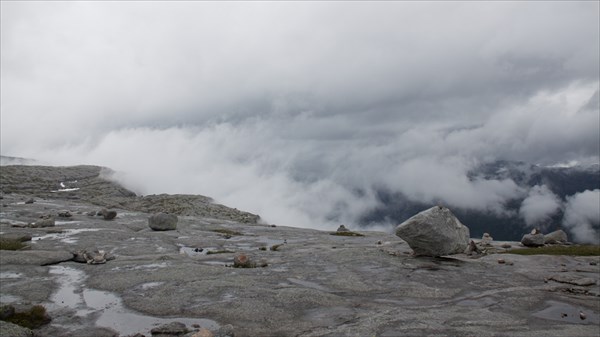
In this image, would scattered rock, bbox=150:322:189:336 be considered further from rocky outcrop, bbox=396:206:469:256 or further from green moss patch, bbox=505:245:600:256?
green moss patch, bbox=505:245:600:256

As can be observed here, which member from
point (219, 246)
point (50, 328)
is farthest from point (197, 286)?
point (219, 246)

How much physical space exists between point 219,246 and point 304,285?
31.2m

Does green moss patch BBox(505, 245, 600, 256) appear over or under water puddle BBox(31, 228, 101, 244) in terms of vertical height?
under

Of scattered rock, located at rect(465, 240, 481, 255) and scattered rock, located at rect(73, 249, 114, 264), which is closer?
scattered rock, located at rect(73, 249, 114, 264)

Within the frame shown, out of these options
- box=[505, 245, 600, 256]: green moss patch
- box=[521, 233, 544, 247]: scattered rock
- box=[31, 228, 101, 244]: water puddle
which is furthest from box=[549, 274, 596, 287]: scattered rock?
box=[31, 228, 101, 244]: water puddle

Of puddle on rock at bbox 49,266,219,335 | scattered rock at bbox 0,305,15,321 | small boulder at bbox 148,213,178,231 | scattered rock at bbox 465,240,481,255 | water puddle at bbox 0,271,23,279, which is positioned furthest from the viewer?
small boulder at bbox 148,213,178,231

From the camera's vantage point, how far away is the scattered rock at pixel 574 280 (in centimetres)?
3662

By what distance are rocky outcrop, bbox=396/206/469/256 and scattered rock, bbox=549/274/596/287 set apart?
10.2 meters

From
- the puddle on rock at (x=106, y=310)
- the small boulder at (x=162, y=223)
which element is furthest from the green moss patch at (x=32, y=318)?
the small boulder at (x=162, y=223)

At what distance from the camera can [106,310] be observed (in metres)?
29.2

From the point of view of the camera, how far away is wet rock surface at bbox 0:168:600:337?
2556 centimetres

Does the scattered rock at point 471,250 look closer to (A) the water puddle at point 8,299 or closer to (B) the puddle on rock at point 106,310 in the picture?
(B) the puddle on rock at point 106,310

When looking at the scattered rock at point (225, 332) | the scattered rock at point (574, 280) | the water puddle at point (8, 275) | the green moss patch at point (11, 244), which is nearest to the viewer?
the scattered rock at point (225, 332)

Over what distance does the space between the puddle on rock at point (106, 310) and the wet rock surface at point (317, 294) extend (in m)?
0.07
